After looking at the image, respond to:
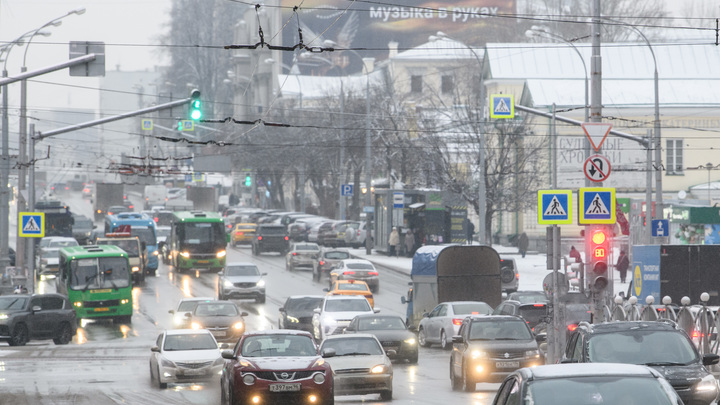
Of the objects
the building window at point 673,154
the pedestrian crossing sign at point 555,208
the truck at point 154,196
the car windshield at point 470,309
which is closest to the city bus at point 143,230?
the car windshield at point 470,309

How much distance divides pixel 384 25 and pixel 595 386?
116 meters

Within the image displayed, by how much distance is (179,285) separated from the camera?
1982 inches

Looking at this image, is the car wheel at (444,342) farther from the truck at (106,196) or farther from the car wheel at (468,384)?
the truck at (106,196)

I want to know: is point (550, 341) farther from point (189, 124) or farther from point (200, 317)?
point (189, 124)

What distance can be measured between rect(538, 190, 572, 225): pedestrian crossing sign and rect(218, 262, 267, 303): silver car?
2335 centimetres

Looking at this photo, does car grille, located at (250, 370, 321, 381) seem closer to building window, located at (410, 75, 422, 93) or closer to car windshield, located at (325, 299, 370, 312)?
car windshield, located at (325, 299, 370, 312)

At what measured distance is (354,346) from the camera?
2144 centimetres

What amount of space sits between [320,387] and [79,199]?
125054 millimetres

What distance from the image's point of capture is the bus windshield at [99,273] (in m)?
39.5

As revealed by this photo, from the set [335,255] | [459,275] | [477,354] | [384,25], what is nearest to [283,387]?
[477,354]

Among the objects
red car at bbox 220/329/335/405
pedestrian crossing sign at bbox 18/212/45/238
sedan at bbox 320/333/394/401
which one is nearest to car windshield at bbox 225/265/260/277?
pedestrian crossing sign at bbox 18/212/45/238

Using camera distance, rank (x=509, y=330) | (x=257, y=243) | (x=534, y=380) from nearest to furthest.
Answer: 1. (x=534, y=380)
2. (x=509, y=330)
3. (x=257, y=243)

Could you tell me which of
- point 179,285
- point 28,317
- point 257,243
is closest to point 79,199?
point 257,243

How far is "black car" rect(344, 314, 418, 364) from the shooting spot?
87.5 feet
